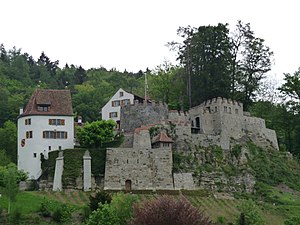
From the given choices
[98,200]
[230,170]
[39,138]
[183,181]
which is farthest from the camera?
[230,170]

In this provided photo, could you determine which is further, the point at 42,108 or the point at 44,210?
the point at 42,108

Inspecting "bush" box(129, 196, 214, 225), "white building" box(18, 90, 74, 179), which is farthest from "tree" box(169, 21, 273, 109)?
"bush" box(129, 196, 214, 225)

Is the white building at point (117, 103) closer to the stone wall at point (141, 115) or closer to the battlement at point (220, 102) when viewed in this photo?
the stone wall at point (141, 115)

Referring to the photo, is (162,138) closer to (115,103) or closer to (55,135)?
(55,135)

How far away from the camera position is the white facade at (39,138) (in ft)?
260

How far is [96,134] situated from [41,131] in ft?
19.9

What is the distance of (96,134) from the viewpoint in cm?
7931

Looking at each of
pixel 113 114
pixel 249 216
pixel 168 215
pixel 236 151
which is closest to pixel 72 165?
pixel 113 114

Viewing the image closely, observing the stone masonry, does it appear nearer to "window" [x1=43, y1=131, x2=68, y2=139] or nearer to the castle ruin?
the castle ruin

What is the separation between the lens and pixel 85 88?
139250 millimetres

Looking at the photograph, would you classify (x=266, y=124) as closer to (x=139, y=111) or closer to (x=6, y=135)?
(x=139, y=111)

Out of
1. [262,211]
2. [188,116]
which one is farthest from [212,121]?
[262,211]

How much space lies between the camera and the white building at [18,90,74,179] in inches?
3125

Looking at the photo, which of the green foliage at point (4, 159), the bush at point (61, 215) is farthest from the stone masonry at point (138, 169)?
the green foliage at point (4, 159)
